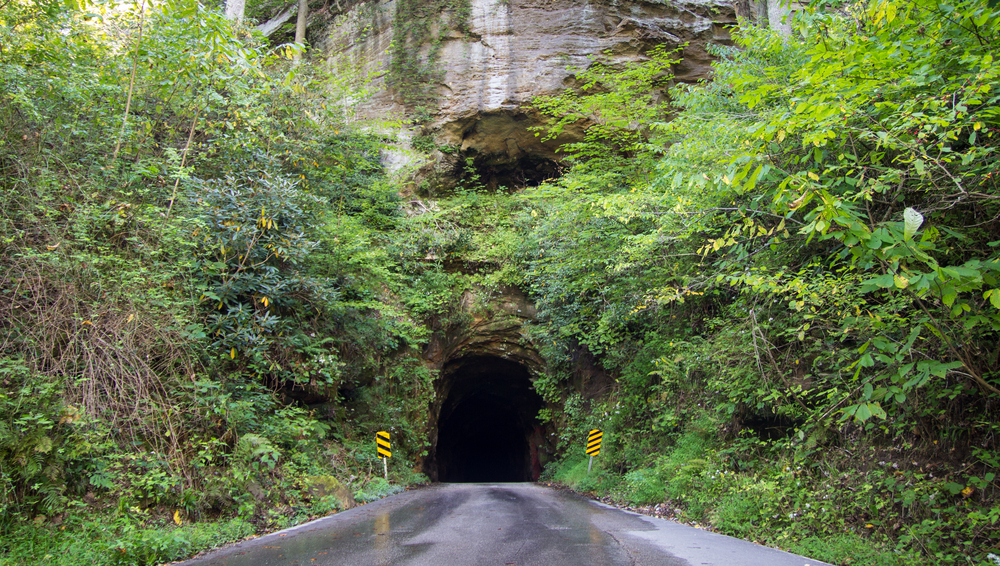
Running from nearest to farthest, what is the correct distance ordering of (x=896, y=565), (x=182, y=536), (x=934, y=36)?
1. (x=934, y=36)
2. (x=896, y=565)
3. (x=182, y=536)

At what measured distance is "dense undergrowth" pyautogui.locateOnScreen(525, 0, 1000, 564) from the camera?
11.5 feet

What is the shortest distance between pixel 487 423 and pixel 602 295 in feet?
57.3

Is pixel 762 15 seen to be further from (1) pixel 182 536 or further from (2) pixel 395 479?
(1) pixel 182 536

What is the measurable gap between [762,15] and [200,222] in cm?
1253

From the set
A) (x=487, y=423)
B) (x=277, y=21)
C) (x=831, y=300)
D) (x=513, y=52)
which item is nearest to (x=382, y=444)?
(x=831, y=300)

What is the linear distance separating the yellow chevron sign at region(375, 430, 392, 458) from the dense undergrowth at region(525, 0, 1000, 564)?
14.1ft

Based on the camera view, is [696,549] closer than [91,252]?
Yes

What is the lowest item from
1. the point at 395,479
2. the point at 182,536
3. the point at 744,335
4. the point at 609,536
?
the point at 395,479

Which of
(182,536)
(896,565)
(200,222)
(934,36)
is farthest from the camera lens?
(200,222)

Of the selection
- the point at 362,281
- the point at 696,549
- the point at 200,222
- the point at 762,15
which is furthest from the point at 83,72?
the point at 762,15

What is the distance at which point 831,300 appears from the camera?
192 inches

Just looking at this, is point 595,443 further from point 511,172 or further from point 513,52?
point 513,52

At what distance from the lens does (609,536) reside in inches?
207

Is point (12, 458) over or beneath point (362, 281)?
beneath
